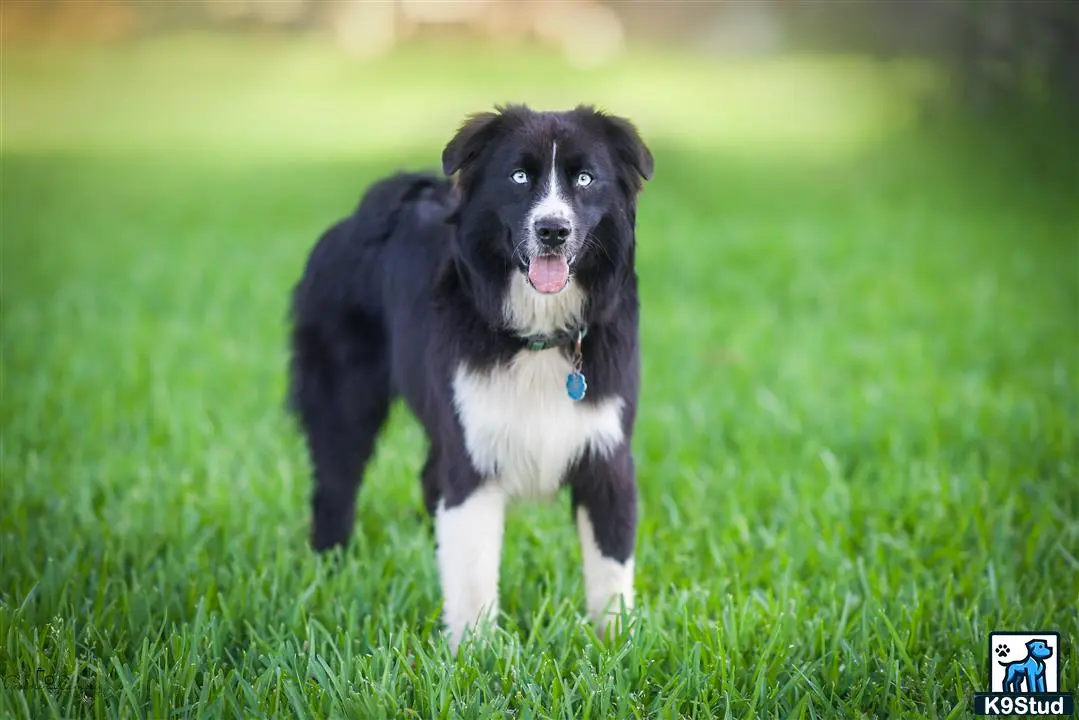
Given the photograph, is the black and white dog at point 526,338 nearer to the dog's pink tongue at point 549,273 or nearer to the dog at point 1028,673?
the dog's pink tongue at point 549,273

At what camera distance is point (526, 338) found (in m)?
3.54

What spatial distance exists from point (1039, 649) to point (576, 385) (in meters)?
1.62

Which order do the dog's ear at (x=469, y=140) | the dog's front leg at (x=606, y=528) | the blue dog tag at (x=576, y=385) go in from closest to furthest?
the dog's ear at (x=469, y=140)
the blue dog tag at (x=576, y=385)
the dog's front leg at (x=606, y=528)

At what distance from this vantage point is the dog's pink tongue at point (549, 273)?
130 inches

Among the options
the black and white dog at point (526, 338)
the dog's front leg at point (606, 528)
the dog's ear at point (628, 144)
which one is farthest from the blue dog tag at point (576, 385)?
the dog's ear at point (628, 144)

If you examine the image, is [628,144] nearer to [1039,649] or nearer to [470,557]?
[470,557]

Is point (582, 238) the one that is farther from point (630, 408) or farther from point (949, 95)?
point (949, 95)

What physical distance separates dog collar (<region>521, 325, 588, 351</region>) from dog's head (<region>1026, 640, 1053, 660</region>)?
5.39ft

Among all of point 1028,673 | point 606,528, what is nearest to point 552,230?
point 606,528

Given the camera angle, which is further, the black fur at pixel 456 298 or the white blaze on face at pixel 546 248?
the black fur at pixel 456 298

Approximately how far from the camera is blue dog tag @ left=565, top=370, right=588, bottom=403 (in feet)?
11.5

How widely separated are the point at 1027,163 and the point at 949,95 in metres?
1.40

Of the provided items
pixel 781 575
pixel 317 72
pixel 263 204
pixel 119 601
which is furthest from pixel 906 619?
pixel 317 72

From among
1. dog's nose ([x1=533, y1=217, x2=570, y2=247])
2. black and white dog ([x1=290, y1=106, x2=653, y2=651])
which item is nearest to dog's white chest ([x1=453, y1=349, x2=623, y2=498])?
black and white dog ([x1=290, y1=106, x2=653, y2=651])
